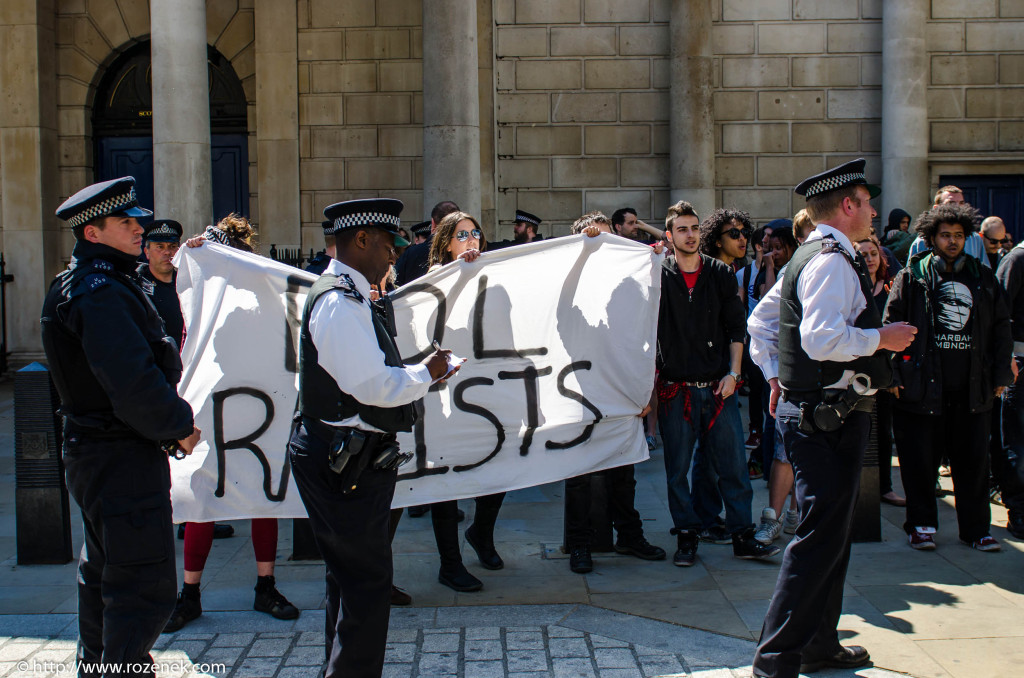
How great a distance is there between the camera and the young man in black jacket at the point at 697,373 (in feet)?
19.9

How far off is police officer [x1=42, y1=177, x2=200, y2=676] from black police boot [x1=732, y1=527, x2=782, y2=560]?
3.58 meters

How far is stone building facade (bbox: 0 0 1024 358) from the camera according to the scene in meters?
13.1

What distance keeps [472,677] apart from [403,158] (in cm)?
1022

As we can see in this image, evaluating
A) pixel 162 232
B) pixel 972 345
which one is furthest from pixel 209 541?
pixel 972 345

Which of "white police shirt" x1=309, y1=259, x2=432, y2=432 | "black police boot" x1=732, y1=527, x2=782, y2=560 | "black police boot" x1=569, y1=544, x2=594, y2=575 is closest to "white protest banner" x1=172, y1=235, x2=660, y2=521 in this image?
"black police boot" x1=569, y1=544, x2=594, y2=575

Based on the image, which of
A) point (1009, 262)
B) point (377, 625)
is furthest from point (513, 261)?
point (1009, 262)

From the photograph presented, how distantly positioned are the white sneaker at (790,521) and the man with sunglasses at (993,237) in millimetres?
3514

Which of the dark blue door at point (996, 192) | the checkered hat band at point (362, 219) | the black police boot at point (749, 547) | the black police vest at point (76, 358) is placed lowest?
the black police boot at point (749, 547)

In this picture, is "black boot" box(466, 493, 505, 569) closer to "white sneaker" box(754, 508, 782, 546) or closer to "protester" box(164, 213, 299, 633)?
"protester" box(164, 213, 299, 633)

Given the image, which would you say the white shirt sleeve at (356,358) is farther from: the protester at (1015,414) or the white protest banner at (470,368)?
the protester at (1015,414)

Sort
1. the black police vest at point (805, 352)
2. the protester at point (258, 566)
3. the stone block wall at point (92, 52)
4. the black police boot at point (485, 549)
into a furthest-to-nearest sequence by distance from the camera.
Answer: the stone block wall at point (92, 52)
the black police boot at point (485, 549)
the protester at point (258, 566)
the black police vest at point (805, 352)

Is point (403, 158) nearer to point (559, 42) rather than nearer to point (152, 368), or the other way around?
point (559, 42)

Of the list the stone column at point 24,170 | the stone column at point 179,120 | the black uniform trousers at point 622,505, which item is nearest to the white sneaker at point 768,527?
the black uniform trousers at point 622,505

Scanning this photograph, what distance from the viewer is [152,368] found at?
3678 millimetres
